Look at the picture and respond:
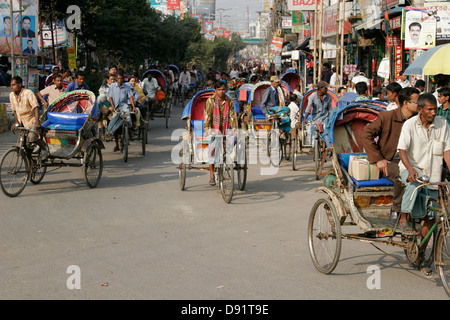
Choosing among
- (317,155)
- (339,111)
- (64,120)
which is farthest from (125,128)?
(339,111)

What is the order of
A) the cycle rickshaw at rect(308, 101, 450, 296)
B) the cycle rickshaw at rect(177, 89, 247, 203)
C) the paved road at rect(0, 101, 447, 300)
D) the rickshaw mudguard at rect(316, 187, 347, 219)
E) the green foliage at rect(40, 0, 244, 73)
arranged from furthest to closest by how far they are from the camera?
the green foliage at rect(40, 0, 244, 73) → the cycle rickshaw at rect(177, 89, 247, 203) → the rickshaw mudguard at rect(316, 187, 347, 219) → the paved road at rect(0, 101, 447, 300) → the cycle rickshaw at rect(308, 101, 450, 296)

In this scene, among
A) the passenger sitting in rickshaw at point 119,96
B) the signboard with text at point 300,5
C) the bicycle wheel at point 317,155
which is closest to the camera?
the bicycle wheel at point 317,155

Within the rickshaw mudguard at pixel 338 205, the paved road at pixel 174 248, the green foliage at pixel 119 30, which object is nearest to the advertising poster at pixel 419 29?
the paved road at pixel 174 248

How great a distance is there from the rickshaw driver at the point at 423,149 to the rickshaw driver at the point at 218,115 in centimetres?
472

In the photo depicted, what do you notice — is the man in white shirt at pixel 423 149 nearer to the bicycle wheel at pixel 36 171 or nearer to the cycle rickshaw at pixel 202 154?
the cycle rickshaw at pixel 202 154

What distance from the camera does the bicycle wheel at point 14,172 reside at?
→ 9469 mm

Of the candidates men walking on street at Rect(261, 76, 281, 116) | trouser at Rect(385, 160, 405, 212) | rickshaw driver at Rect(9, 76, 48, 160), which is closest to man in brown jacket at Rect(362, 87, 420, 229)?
trouser at Rect(385, 160, 405, 212)

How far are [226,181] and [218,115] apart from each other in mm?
1242

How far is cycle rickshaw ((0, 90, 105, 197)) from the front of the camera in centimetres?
977

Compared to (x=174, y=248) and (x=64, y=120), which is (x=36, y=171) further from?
(x=174, y=248)

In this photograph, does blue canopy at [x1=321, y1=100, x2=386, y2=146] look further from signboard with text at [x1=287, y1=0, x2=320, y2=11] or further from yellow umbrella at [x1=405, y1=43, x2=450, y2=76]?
signboard with text at [x1=287, y1=0, x2=320, y2=11]

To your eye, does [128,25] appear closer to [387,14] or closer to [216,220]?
[387,14]

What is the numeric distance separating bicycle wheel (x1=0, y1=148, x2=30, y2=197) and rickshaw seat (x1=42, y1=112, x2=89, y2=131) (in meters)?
1.17

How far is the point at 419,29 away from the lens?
1524 centimetres
